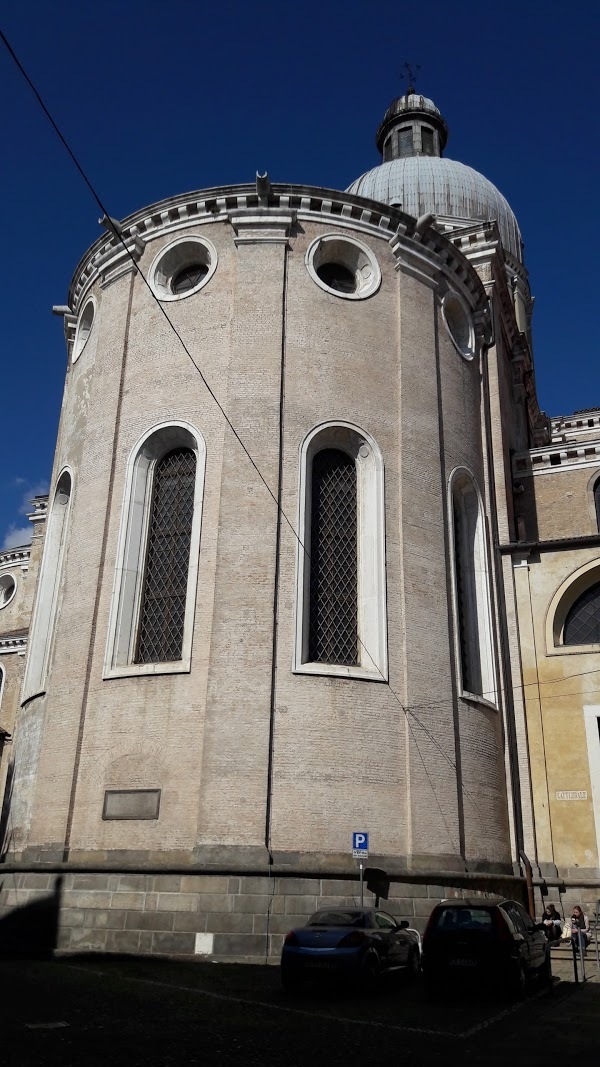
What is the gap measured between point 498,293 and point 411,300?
7152 mm

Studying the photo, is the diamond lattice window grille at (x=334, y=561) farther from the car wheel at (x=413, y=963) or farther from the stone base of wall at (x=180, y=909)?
the car wheel at (x=413, y=963)

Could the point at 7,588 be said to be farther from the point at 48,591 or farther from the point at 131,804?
the point at 131,804

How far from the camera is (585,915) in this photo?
754 inches

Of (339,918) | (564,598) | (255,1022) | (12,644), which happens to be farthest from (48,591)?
(12,644)

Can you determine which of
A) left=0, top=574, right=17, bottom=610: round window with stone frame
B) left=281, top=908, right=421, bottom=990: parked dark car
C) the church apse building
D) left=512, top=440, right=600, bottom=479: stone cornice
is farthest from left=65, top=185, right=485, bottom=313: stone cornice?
left=0, top=574, right=17, bottom=610: round window with stone frame

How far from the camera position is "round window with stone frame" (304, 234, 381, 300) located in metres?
21.3

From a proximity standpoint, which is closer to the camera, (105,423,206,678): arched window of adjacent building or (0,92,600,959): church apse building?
(0,92,600,959): church apse building

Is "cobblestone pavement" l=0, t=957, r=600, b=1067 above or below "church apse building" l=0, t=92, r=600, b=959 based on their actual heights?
below

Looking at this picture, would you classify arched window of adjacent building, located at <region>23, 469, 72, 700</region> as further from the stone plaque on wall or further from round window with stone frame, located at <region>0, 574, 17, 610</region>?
round window with stone frame, located at <region>0, 574, 17, 610</region>

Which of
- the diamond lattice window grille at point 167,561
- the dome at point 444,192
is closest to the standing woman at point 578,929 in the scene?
the diamond lattice window grille at point 167,561

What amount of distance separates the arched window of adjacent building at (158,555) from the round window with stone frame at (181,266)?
3955 millimetres

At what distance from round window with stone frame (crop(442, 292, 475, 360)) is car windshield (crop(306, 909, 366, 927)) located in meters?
14.6

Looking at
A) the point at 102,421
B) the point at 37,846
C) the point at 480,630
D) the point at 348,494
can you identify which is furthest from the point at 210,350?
the point at 37,846

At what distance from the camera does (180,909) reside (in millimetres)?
15320
